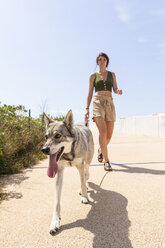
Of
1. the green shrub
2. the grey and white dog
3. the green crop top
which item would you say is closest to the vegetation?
the green shrub

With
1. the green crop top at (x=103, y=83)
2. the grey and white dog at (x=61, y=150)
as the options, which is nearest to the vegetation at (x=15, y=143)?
the grey and white dog at (x=61, y=150)

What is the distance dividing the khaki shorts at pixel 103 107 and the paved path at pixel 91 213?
1.54 m

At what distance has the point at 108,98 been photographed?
4.65m

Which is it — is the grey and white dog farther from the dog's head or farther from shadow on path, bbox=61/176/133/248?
shadow on path, bbox=61/176/133/248

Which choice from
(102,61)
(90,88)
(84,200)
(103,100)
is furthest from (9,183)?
(102,61)

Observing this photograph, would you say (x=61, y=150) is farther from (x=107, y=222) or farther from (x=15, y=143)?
(x=15, y=143)

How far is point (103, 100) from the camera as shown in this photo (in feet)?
15.2

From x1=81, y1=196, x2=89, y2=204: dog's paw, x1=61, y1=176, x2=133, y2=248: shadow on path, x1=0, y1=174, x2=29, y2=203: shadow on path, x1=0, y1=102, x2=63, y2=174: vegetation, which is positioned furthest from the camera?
x1=0, y1=102, x2=63, y2=174: vegetation

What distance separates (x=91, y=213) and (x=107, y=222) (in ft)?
1.05

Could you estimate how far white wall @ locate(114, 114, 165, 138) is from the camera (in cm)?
1426

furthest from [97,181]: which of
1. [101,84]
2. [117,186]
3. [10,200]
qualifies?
[101,84]

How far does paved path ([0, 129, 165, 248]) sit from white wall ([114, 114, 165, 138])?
11.3 metres

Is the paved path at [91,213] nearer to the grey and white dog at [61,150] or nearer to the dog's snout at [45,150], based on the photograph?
the grey and white dog at [61,150]

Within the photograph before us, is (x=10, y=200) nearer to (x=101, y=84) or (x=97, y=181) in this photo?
(x=97, y=181)
